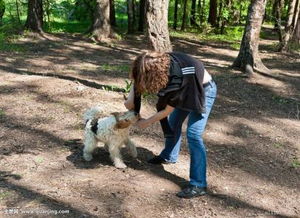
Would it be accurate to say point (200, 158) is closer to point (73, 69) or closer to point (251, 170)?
point (251, 170)

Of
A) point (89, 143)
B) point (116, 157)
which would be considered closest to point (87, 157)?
point (89, 143)

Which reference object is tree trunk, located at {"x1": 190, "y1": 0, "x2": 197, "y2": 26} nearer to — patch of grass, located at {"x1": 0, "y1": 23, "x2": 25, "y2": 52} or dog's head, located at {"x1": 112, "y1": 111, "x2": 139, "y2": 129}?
patch of grass, located at {"x1": 0, "y1": 23, "x2": 25, "y2": 52}

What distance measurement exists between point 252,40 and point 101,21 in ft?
20.9

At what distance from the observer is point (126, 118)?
4.53 metres

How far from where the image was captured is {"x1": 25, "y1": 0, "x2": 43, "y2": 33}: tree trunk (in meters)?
14.6

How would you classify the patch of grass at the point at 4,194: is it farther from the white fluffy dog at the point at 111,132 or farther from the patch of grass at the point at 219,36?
the patch of grass at the point at 219,36

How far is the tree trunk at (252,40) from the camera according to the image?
991cm

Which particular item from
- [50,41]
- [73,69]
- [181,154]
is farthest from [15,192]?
[50,41]

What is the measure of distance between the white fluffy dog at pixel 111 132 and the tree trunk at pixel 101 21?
32.3 feet

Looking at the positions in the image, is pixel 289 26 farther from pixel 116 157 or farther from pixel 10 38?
pixel 116 157

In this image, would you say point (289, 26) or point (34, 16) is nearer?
point (289, 26)

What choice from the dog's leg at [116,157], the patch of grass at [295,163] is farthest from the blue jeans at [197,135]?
the patch of grass at [295,163]

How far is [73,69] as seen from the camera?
1016 centimetres

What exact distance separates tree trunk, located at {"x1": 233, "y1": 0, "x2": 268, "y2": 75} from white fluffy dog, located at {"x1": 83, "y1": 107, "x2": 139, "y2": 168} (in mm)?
6106
